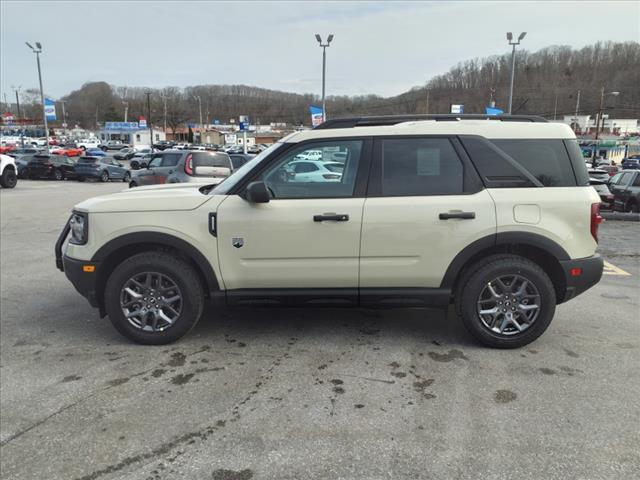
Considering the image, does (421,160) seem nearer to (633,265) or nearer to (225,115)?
(633,265)

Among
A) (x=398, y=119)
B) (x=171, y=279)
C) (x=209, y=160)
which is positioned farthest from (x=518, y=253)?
(x=209, y=160)

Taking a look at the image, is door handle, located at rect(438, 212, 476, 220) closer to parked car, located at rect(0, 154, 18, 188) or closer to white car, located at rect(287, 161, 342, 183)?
white car, located at rect(287, 161, 342, 183)

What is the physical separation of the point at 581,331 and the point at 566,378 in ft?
3.90

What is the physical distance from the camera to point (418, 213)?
3936 mm

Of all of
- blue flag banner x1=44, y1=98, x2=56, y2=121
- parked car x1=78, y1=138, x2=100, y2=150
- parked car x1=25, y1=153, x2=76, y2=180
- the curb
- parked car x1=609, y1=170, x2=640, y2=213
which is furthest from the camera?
parked car x1=78, y1=138, x2=100, y2=150

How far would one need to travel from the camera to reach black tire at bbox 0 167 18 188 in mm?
20516

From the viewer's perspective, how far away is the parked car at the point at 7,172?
20.2m

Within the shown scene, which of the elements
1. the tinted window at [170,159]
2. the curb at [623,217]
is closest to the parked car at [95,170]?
the tinted window at [170,159]

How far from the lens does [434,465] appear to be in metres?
2.62

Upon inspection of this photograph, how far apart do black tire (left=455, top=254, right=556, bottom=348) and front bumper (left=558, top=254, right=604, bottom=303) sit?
169mm

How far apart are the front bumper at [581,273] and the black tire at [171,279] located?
306 centimetres

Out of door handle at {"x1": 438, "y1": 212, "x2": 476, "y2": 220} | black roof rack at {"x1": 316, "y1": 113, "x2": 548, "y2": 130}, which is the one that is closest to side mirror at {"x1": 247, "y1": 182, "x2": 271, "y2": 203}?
black roof rack at {"x1": 316, "y1": 113, "x2": 548, "y2": 130}

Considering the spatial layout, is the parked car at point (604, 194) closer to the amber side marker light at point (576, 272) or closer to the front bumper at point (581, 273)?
the front bumper at point (581, 273)

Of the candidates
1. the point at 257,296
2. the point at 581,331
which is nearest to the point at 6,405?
the point at 257,296
